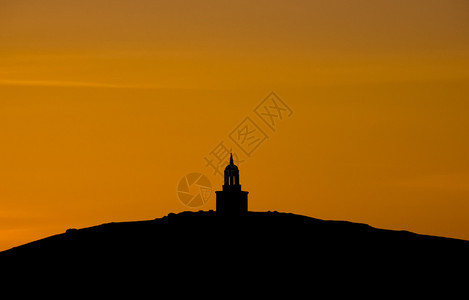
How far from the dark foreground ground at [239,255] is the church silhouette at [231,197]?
1358 mm

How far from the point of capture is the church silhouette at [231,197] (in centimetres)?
6631

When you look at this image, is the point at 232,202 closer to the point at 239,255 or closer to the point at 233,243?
the point at 233,243

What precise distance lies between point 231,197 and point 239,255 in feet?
10.7

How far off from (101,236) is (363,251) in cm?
1547

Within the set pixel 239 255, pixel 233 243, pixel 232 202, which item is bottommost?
pixel 239 255

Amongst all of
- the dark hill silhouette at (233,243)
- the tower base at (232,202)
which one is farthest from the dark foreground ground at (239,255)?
the tower base at (232,202)

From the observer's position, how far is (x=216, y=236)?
69312mm

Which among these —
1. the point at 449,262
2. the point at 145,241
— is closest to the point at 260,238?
the point at 145,241

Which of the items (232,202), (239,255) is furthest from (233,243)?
(232,202)

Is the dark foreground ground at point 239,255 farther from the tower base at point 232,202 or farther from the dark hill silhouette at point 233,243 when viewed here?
the tower base at point 232,202

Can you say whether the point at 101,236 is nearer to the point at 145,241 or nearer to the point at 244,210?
the point at 145,241

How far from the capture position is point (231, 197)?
6719 cm

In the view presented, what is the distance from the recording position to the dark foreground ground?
66.2 metres

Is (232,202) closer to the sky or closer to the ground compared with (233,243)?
closer to the sky
